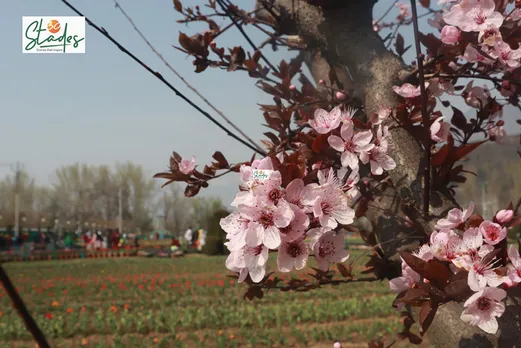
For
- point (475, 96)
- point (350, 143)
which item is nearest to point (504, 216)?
point (350, 143)

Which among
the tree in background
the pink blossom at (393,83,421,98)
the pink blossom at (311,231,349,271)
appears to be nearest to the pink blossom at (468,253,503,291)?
the pink blossom at (311,231,349,271)

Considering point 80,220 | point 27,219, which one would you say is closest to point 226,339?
point 27,219

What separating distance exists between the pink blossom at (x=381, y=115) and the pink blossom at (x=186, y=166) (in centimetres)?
62

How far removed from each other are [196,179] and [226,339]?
4.51m

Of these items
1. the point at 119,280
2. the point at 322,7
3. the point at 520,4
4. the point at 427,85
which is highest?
the point at 322,7

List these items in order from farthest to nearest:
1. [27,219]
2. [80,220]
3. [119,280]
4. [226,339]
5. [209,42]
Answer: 1. [80,220]
2. [27,219]
3. [119,280]
4. [226,339]
5. [209,42]

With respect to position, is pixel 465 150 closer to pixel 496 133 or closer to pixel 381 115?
pixel 381 115

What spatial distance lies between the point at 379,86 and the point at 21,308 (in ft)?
4.15

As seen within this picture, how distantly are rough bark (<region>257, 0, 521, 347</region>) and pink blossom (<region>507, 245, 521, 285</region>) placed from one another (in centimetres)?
20

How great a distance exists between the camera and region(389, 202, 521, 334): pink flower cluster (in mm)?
883

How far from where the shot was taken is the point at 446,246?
1.00 m

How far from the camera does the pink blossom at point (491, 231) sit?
1.00 meters

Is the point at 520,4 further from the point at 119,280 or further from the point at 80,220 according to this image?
the point at 80,220

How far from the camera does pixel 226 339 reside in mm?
5688
